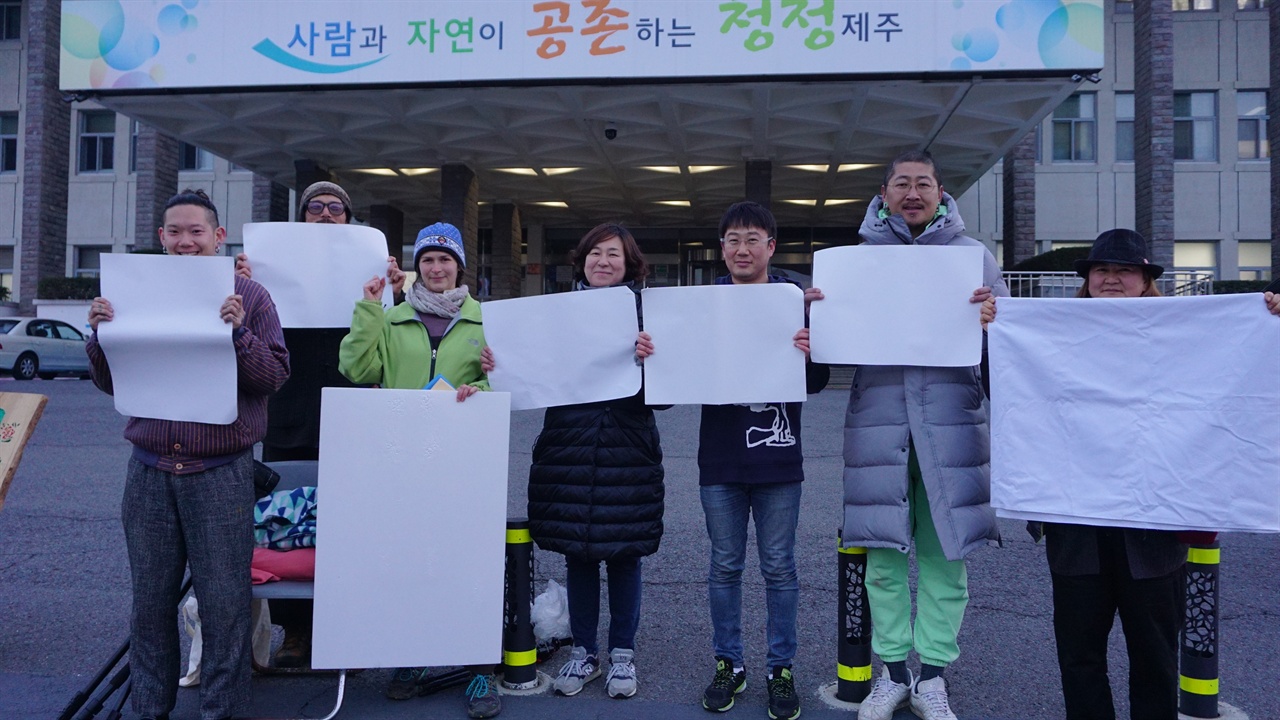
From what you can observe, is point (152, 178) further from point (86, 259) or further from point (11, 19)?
point (11, 19)

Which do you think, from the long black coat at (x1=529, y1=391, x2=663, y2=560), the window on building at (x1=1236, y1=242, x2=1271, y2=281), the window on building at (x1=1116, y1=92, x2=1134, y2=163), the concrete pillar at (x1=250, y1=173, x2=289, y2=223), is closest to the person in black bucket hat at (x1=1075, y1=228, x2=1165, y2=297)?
the long black coat at (x1=529, y1=391, x2=663, y2=560)

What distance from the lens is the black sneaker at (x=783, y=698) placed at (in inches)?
135

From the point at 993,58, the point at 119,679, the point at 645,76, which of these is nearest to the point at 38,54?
the point at 645,76

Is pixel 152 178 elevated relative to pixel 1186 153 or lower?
lower

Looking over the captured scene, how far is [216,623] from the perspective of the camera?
320 centimetres

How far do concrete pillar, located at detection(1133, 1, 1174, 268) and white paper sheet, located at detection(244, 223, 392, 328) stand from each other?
66.5 feet

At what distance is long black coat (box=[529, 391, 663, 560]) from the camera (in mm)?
3625

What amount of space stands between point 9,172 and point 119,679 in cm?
3138

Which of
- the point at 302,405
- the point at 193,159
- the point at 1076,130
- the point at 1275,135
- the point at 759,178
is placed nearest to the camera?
the point at 302,405

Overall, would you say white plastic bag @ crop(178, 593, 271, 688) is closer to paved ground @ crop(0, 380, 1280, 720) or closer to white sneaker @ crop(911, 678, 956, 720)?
paved ground @ crop(0, 380, 1280, 720)

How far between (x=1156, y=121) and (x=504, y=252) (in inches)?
658

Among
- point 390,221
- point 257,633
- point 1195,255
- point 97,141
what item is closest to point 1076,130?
point 1195,255

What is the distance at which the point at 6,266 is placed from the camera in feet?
90.6

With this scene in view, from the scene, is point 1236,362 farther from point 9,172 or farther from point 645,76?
point 9,172
